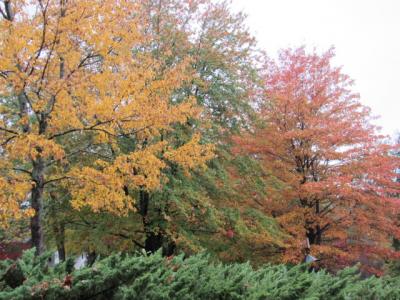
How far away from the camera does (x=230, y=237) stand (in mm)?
11844

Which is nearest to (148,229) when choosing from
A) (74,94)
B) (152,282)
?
(74,94)

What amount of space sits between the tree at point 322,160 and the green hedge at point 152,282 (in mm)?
6420

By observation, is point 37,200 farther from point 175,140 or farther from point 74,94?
point 175,140

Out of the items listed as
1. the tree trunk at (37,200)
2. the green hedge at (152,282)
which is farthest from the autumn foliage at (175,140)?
the green hedge at (152,282)

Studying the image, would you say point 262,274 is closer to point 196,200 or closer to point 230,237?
point 196,200

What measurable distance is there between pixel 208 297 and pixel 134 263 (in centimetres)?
108

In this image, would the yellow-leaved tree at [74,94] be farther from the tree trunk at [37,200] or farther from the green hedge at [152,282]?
the green hedge at [152,282]

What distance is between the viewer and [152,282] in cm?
440

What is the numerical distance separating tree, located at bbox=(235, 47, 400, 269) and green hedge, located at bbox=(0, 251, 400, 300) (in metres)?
6.42

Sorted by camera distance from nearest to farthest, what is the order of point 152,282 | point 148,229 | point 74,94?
1. point 152,282
2. point 74,94
3. point 148,229

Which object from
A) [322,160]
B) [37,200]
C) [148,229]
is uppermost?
[322,160]

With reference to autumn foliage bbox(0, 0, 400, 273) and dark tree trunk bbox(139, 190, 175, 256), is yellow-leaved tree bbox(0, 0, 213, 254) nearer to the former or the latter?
autumn foliage bbox(0, 0, 400, 273)

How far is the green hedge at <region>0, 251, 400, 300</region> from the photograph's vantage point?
387 centimetres

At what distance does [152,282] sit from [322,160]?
10619mm
